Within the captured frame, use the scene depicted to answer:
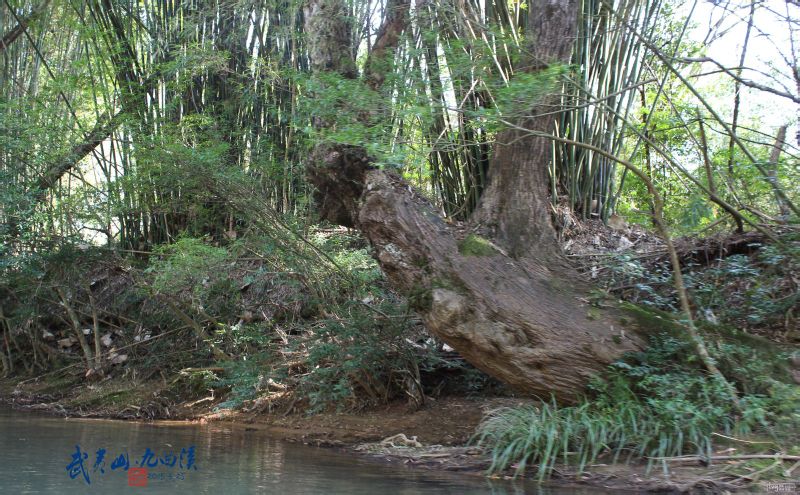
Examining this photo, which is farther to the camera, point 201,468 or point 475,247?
point 475,247

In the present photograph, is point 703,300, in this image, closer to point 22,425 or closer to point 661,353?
point 661,353

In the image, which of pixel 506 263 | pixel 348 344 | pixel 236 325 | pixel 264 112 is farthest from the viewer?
pixel 264 112

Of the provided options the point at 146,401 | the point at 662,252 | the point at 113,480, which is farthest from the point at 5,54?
the point at 662,252

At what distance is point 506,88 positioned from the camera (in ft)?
13.9

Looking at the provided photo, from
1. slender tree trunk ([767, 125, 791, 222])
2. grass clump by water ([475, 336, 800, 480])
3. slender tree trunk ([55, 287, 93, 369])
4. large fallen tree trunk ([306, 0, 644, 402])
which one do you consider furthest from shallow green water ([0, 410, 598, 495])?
slender tree trunk ([767, 125, 791, 222])

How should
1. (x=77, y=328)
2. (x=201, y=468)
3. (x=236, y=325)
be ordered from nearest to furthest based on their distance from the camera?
1. (x=201, y=468)
2. (x=236, y=325)
3. (x=77, y=328)

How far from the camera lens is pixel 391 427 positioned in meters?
A: 5.67

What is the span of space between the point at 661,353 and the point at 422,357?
7.63 ft

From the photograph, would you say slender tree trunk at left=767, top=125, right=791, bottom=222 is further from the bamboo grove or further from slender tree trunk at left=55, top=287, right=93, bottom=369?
slender tree trunk at left=55, top=287, right=93, bottom=369

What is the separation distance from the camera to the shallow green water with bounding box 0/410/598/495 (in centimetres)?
337

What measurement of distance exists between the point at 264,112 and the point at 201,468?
478 centimetres

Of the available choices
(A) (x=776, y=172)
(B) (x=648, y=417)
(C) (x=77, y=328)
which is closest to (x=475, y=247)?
(B) (x=648, y=417)

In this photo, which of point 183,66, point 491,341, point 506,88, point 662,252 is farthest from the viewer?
point 183,66

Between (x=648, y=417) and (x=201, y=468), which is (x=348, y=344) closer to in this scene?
(x=201, y=468)
